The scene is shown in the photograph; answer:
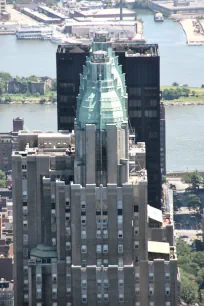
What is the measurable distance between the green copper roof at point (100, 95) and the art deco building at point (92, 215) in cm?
4

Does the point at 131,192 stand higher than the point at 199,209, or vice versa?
the point at 131,192

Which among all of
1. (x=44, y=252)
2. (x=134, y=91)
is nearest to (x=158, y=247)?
(x=44, y=252)

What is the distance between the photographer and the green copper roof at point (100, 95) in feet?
234

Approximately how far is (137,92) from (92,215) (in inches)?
1448

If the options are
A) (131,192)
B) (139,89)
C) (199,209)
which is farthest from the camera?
(199,209)

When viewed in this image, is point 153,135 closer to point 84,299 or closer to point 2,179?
point 84,299

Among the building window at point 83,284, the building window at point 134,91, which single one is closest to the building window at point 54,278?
the building window at point 83,284

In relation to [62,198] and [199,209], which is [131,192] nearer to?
[62,198]

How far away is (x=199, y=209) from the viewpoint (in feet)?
523

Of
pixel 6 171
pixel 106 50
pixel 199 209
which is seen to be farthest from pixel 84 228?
pixel 6 171

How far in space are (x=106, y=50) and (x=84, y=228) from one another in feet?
22.3

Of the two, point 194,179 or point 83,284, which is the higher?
point 83,284

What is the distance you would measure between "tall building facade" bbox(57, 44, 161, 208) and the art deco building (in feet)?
108

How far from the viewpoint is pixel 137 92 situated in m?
108
